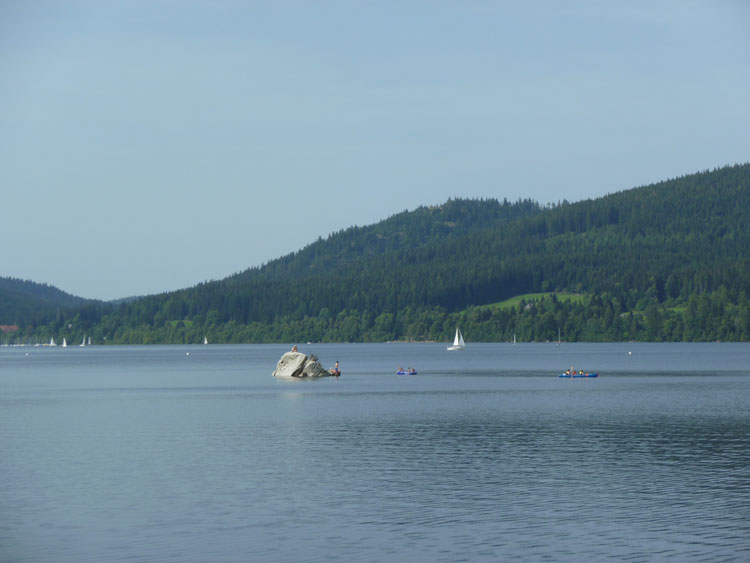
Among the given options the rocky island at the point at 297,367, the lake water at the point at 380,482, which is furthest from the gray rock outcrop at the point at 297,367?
the lake water at the point at 380,482

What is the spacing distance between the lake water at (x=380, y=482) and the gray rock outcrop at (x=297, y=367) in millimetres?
64816

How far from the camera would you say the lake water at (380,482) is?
39.9 meters

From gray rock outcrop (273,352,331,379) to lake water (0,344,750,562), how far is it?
213 ft

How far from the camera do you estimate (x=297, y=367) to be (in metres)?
179

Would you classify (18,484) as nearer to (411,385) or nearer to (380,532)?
(380,532)

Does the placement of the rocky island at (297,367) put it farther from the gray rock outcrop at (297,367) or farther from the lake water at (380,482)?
the lake water at (380,482)

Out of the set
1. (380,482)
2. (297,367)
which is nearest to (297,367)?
(297,367)

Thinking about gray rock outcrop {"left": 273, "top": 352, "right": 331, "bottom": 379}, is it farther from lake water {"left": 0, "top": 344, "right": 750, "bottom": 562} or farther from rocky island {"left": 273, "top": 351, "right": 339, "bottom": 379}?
lake water {"left": 0, "top": 344, "right": 750, "bottom": 562}

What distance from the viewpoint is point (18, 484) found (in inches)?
2233

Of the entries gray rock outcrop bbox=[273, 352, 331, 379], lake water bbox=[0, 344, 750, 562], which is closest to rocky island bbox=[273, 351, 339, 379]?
gray rock outcrop bbox=[273, 352, 331, 379]

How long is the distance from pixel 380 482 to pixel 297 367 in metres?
125

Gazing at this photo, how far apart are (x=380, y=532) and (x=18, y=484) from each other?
24931 mm

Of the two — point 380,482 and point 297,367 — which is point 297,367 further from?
point 380,482

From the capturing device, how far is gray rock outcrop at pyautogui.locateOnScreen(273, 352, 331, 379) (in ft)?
589
